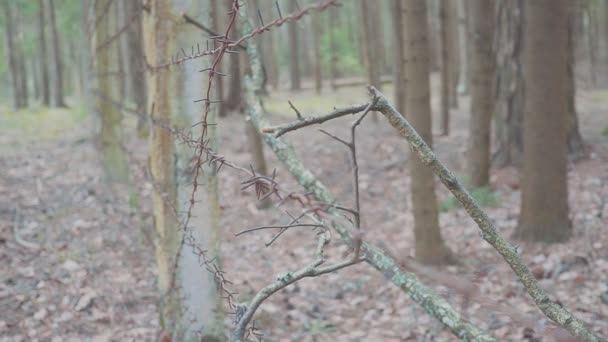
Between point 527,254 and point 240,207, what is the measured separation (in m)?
4.59

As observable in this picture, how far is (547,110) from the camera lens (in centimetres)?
586

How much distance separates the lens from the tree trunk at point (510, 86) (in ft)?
28.7

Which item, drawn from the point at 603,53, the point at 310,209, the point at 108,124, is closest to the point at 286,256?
the point at 108,124

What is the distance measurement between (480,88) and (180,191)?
18.2 ft

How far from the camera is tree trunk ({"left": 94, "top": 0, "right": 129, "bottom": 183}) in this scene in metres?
9.20

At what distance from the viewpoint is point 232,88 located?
15781 millimetres

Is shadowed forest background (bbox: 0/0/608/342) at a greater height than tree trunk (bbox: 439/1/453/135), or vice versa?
tree trunk (bbox: 439/1/453/135)

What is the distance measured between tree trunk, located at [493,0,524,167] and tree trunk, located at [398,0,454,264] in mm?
3260

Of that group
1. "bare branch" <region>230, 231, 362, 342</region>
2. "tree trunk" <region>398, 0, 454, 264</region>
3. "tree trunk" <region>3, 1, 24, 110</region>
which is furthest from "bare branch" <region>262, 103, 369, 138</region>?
"tree trunk" <region>3, 1, 24, 110</region>

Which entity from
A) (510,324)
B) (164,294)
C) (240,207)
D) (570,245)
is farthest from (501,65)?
(164,294)

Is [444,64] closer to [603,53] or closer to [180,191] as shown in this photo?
[180,191]

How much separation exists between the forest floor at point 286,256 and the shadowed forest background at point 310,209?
0.03 meters

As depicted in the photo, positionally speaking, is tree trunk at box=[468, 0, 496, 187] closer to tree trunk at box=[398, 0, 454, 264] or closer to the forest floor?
the forest floor

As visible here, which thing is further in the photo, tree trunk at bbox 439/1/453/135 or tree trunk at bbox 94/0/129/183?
tree trunk at bbox 439/1/453/135
